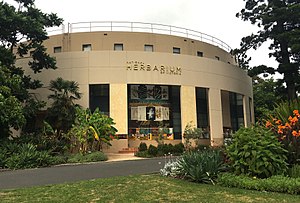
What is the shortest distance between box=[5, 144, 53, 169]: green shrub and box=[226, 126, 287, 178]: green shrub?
982 cm

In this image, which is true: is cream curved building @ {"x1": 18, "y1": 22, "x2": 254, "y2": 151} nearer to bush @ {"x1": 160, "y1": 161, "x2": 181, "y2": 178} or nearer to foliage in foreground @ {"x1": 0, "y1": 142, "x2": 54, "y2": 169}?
foliage in foreground @ {"x1": 0, "y1": 142, "x2": 54, "y2": 169}

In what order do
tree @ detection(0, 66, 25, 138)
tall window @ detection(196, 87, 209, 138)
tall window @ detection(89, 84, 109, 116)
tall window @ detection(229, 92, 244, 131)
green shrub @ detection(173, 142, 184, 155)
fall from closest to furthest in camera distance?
1. tree @ detection(0, 66, 25, 138)
2. green shrub @ detection(173, 142, 184, 155)
3. tall window @ detection(89, 84, 109, 116)
4. tall window @ detection(196, 87, 209, 138)
5. tall window @ detection(229, 92, 244, 131)

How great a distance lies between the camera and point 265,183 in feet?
25.7

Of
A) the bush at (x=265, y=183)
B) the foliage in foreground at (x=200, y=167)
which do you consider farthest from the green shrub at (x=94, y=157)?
the bush at (x=265, y=183)

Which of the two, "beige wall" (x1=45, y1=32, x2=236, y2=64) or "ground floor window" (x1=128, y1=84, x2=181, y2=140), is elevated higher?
"beige wall" (x1=45, y1=32, x2=236, y2=64)

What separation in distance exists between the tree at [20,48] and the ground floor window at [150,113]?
7.92 meters

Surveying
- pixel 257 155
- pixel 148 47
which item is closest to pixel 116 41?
pixel 148 47

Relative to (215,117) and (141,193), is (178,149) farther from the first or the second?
(141,193)

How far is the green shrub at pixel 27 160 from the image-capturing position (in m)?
14.7

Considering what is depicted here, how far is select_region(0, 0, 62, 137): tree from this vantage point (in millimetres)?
17656

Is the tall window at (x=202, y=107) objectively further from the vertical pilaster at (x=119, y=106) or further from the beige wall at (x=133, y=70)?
the vertical pilaster at (x=119, y=106)

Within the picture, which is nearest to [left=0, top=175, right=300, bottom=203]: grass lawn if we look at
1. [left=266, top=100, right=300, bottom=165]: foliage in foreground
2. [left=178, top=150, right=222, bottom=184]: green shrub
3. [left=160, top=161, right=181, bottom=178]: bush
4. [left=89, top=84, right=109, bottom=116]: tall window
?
[left=178, top=150, right=222, bottom=184]: green shrub

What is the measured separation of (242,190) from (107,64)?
19.2 m

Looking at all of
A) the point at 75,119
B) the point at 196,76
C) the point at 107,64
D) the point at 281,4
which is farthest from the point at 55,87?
the point at 281,4
